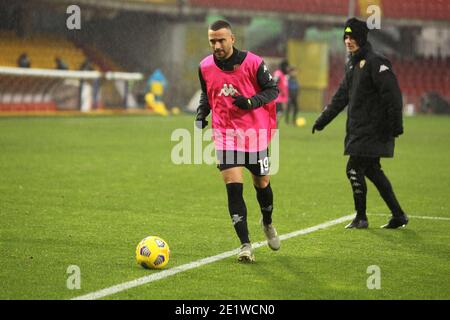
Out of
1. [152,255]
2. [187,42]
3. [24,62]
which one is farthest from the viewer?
[187,42]

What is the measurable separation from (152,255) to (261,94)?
5.34 ft

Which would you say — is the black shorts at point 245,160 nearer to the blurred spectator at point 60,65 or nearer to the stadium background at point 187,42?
the stadium background at point 187,42

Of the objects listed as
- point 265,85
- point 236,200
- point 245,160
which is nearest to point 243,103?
point 265,85

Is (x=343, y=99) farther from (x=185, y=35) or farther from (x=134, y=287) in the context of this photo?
(x=185, y=35)

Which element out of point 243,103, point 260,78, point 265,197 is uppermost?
point 260,78

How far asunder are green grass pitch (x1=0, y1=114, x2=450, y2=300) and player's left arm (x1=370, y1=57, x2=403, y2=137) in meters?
1.13

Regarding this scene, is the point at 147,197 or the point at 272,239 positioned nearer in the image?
the point at 272,239

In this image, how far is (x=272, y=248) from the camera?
860 centimetres

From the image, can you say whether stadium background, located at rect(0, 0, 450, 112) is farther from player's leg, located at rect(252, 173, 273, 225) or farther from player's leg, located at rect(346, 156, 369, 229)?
player's leg, located at rect(252, 173, 273, 225)

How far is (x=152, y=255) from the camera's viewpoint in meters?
7.74

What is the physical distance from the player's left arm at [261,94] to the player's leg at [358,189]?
240cm

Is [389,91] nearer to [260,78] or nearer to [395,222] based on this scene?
[395,222]

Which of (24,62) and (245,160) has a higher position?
(24,62)

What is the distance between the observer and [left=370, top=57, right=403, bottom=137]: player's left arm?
10.0 metres
